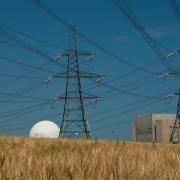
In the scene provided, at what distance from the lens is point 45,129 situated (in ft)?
338

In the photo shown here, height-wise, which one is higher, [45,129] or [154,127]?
[154,127]

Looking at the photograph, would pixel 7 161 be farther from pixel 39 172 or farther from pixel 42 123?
pixel 42 123

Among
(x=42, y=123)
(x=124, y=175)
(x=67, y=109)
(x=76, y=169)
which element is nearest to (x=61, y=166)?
(x=76, y=169)

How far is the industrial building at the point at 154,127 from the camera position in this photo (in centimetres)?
17075

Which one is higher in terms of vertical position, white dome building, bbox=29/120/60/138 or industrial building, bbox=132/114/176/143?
industrial building, bbox=132/114/176/143

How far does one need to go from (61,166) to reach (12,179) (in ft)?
2.44

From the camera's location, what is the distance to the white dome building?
102 meters

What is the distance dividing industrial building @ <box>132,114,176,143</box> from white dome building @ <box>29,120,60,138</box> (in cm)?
6948

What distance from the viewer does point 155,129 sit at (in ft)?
571

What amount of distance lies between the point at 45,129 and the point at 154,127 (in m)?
78.4

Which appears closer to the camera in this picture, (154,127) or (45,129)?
(45,129)

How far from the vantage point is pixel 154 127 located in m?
175

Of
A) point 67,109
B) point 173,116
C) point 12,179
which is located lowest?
point 12,179

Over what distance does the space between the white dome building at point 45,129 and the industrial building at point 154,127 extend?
69.5 m
